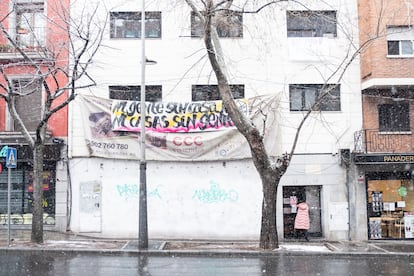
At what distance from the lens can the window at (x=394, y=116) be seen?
17594 mm

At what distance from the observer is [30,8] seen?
17297 millimetres

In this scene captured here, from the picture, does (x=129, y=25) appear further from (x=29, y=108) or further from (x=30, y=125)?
(x=30, y=125)

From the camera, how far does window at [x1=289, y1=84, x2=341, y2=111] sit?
1775cm

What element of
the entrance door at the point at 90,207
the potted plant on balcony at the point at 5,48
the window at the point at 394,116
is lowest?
the entrance door at the point at 90,207

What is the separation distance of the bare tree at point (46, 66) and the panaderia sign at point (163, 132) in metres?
1.33

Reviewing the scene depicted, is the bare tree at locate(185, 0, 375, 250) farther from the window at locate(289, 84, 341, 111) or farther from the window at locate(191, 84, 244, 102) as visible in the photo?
the window at locate(289, 84, 341, 111)

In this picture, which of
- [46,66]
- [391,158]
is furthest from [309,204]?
[46,66]

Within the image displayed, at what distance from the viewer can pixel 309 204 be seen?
Answer: 1772 cm

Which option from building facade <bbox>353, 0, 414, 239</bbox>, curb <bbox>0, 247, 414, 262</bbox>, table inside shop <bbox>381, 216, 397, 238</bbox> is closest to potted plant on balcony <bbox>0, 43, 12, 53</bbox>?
curb <bbox>0, 247, 414, 262</bbox>

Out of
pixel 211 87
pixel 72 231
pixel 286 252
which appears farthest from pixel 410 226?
pixel 72 231

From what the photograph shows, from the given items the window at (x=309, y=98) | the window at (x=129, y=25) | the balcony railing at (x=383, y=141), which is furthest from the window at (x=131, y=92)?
the balcony railing at (x=383, y=141)

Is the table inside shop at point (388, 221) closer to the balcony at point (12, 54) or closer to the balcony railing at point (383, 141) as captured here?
the balcony railing at point (383, 141)

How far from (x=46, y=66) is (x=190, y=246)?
301 inches

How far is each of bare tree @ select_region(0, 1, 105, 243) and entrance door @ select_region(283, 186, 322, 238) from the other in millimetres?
8303
